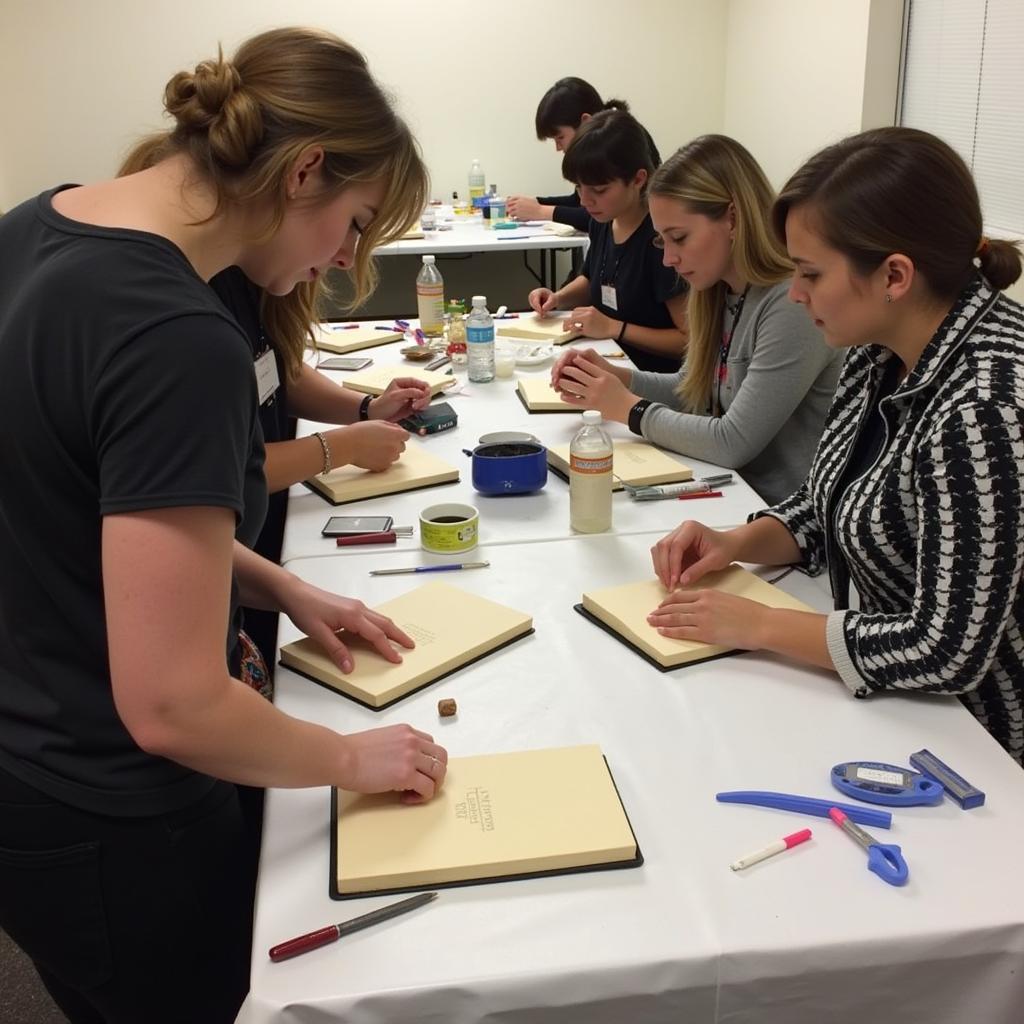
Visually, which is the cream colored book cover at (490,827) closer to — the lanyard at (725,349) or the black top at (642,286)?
the lanyard at (725,349)

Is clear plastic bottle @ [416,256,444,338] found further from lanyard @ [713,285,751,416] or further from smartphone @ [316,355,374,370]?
lanyard @ [713,285,751,416]

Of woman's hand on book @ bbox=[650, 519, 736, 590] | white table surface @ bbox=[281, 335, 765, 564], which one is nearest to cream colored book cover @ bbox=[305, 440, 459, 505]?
white table surface @ bbox=[281, 335, 765, 564]

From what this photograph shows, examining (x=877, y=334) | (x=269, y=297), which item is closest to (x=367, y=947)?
(x=877, y=334)

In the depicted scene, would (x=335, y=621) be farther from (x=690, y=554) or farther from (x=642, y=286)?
(x=642, y=286)

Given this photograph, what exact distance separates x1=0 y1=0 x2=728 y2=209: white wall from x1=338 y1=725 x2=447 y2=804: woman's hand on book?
457 cm

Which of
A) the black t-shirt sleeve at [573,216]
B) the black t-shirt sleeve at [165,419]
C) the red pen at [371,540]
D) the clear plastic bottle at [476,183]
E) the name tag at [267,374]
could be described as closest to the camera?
the black t-shirt sleeve at [165,419]

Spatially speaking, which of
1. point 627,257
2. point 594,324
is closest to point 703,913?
point 594,324

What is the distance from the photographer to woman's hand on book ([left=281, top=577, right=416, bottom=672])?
114 centimetres

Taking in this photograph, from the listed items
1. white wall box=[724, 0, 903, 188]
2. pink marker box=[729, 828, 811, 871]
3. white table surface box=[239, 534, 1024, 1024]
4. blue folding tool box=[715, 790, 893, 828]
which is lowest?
white table surface box=[239, 534, 1024, 1024]

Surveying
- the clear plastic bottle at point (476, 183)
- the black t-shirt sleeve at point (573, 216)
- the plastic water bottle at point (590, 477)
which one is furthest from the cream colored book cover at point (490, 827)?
the clear plastic bottle at point (476, 183)

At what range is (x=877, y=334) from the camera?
47.0 inches

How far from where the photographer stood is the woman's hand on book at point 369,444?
1.69 meters

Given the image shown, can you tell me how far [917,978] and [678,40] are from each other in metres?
5.52

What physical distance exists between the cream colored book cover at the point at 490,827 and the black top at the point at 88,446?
18 cm
